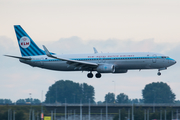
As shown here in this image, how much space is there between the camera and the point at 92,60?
88.0 metres

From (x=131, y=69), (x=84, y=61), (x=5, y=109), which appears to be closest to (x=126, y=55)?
(x=131, y=69)

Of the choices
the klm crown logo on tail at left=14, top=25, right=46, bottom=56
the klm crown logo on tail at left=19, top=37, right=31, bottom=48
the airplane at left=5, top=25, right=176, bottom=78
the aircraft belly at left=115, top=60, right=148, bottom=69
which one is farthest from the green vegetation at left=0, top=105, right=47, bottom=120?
the aircraft belly at left=115, top=60, right=148, bottom=69

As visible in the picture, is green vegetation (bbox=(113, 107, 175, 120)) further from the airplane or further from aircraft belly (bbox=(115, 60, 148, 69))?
aircraft belly (bbox=(115, 60, 148, 69))

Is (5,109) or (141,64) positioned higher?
(141,64)

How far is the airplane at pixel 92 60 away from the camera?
83.6 m

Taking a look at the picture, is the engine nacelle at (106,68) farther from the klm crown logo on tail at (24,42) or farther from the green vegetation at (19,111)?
the klm crown logo on tail at (24,42)

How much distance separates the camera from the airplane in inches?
3292

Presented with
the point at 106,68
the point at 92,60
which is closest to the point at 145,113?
the point at 106,68

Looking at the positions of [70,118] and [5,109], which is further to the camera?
[70,118]

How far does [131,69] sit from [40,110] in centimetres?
2270

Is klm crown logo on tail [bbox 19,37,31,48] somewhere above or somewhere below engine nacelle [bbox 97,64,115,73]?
above

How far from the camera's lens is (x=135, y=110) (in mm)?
93375

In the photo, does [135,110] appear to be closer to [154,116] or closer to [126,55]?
[154,116]

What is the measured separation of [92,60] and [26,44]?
745 inches
